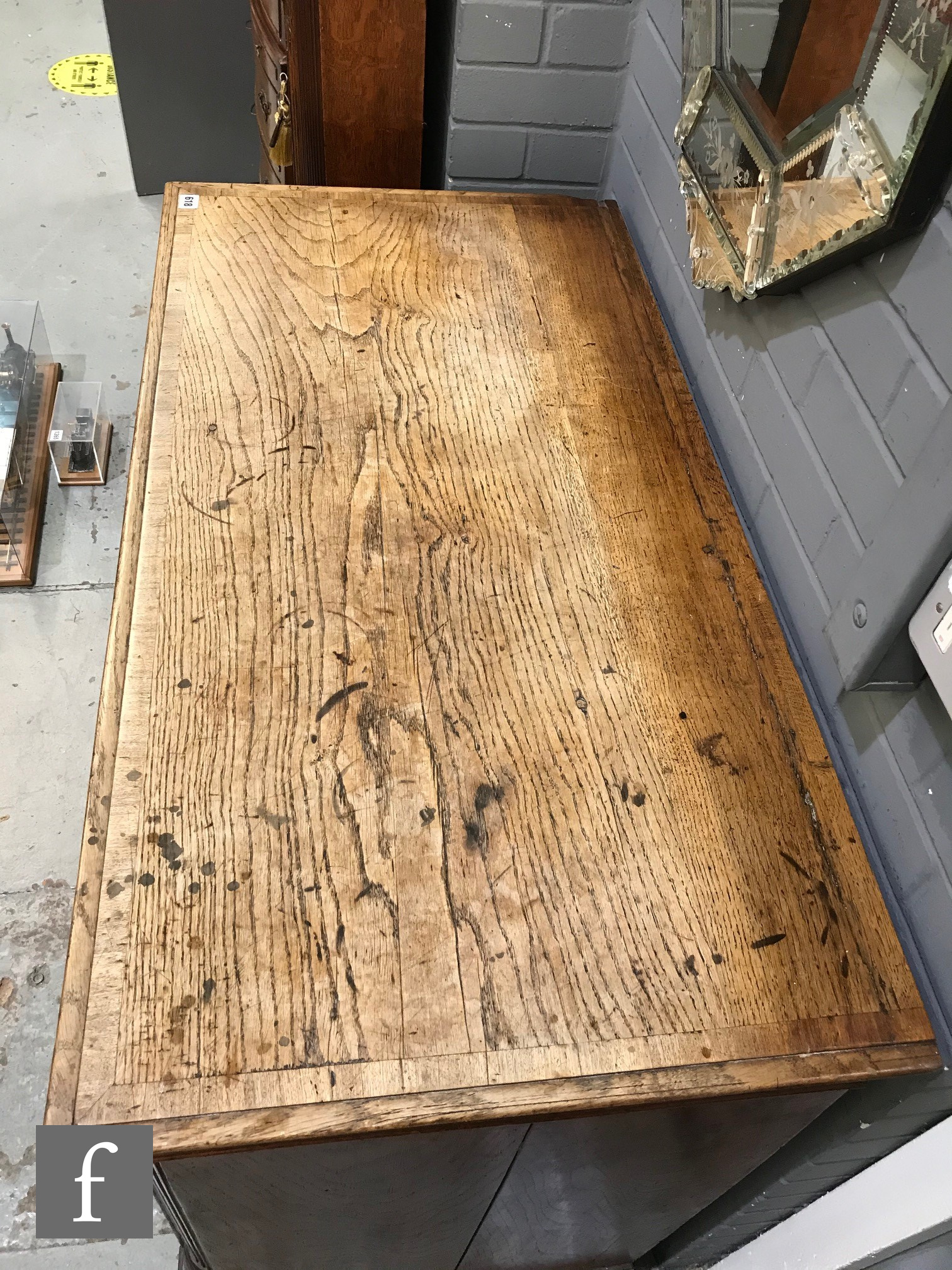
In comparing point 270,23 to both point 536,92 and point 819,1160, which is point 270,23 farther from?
point 819,1160

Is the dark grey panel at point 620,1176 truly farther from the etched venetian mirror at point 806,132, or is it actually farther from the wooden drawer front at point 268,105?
the wooden drawer front at point 268,105

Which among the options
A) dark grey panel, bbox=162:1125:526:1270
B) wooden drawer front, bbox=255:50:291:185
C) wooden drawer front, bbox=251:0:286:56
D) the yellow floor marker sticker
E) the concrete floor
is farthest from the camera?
the yellow floor marker sticker

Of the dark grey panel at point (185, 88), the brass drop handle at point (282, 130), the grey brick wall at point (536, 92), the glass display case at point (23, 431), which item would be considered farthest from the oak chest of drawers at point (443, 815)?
the dark grey panel at point (185, 88)

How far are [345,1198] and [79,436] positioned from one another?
172 cm

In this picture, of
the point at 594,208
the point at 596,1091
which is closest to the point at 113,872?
the point at 596,1091

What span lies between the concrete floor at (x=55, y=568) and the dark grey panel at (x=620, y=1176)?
0.54 m

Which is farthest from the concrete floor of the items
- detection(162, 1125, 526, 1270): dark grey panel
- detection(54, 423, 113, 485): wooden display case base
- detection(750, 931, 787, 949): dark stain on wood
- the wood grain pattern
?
detection(750, 931, 787, 949): dark stain on wood

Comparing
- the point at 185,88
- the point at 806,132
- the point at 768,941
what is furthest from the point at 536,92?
the point at 185,88

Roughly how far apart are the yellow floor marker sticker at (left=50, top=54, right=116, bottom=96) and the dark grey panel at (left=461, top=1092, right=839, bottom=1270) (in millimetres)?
3420

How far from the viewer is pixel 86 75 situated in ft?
10.7

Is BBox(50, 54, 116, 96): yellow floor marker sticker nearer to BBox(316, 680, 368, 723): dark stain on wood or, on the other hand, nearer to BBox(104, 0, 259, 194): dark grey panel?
BBox(104, 0, 259, 194): dark grey panel

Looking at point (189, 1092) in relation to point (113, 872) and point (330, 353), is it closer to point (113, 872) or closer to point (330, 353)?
point (113, 872)

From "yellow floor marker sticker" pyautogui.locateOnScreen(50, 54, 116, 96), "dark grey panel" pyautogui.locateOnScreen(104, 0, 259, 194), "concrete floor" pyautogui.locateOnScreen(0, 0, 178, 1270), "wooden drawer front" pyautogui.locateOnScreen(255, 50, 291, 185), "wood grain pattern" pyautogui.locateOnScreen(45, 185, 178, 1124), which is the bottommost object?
"concrete floor" pyautogui.locateOnScreen(0, 0, 178, 1270)

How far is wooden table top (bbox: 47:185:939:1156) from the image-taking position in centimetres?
76
